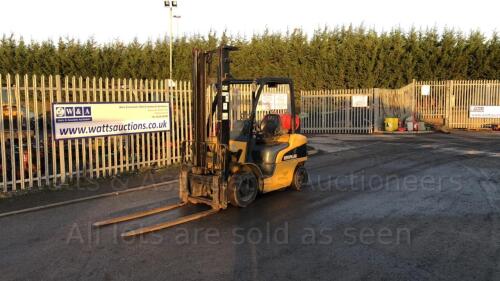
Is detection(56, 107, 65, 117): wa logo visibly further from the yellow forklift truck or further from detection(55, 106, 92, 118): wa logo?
the yellow forklift truck

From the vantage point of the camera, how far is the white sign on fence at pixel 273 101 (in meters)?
16.9

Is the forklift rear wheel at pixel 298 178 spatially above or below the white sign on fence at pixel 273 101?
below

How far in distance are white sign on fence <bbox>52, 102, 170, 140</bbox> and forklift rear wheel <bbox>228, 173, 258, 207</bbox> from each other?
4.52 meters

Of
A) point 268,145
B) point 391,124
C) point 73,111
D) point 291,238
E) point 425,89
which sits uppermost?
point 425,89

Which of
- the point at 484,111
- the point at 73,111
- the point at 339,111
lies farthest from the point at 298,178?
the point at 484,111

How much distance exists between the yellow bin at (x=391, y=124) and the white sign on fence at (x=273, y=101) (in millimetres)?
7586

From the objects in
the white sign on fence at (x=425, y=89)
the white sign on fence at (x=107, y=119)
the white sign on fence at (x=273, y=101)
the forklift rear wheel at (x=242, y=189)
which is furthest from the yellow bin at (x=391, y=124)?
the forklift rear wheel at (x=242, y=189)

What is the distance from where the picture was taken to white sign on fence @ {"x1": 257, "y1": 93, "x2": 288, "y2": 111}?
16938mm

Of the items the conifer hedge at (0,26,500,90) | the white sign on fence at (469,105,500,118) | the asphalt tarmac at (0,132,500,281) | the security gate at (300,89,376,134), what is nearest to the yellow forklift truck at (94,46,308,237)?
the asphalt tarmac at (0,132,500,281)

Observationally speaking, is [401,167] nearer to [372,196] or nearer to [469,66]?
[372,196]

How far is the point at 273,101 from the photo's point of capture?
17.3 metres

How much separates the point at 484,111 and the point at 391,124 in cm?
558

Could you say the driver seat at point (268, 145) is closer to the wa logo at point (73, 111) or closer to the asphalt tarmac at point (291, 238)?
the asphalt tarmac at point (291, 238)

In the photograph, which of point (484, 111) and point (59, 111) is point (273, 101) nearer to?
point (59, 111)
